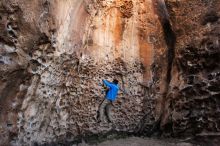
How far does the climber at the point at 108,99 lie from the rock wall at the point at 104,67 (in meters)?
0.14

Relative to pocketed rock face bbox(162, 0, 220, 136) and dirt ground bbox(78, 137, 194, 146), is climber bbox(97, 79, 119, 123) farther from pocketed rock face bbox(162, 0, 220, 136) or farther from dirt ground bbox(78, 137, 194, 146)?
pocketed rock face bbox(162, 0, 220, 136)

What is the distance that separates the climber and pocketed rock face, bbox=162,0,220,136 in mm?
1425

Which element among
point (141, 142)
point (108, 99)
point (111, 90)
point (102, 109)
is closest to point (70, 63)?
point (111, 90)

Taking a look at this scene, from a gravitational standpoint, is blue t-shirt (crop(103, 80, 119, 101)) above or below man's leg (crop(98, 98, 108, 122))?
above

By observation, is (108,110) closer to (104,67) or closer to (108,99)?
(108,99)

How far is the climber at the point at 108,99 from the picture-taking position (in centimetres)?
781

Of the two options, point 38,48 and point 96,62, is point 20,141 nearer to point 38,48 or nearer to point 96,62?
point 38,48

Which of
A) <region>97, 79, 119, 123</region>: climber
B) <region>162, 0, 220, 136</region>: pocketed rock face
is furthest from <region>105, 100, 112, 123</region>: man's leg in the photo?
<region>162, 0, 220, 136</region>: pocketed rock face

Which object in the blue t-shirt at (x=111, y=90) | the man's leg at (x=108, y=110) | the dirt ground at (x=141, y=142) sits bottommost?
the dirt ground at (x=141, y=142)

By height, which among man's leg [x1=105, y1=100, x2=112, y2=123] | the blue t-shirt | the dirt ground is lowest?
the dirt ground

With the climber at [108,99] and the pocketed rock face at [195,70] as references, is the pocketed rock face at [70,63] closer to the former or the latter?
the climber at [108,99]

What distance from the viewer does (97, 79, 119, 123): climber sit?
7.81 metres

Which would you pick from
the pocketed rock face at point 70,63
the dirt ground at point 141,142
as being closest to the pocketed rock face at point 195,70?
the dirt ground at point 141,142

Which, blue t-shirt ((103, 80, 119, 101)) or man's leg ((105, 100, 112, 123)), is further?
man's leg ((105, 100, 112, 123))
